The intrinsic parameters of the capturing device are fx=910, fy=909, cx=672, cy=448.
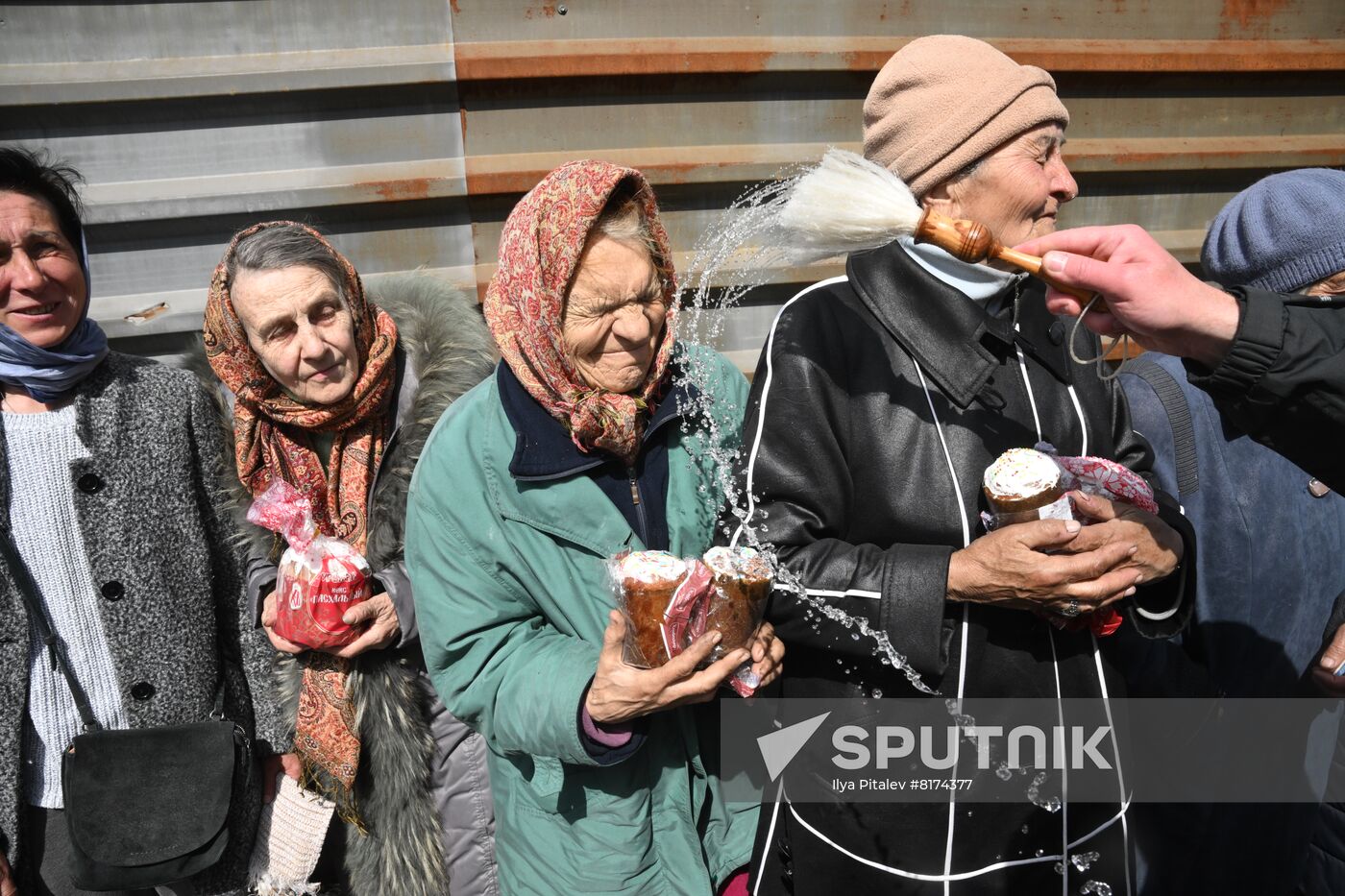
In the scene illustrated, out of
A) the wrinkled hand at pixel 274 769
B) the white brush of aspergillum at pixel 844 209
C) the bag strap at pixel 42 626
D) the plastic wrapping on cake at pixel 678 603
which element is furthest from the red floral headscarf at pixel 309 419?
the white brush of aspergillum at pixel 844 209

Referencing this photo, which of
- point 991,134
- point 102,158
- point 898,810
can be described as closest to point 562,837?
point 898,810

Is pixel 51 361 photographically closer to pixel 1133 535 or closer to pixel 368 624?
pixel 368 624

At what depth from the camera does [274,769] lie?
2.59 m

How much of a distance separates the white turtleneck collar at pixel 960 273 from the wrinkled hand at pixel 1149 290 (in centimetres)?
31

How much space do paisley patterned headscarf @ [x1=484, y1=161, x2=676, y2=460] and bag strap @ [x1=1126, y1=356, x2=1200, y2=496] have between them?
1324 millimetres

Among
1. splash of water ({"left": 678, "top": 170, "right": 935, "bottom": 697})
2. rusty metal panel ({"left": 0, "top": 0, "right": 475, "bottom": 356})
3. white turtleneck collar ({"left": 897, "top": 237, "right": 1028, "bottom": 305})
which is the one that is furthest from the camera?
rusty metal panel ({"left": 0, "top": 0, "right": 475, "bottom": 356})

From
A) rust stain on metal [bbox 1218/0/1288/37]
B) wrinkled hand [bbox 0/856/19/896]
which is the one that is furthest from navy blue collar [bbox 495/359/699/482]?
rust stain on metal [bbox 1218/0/1288/37]

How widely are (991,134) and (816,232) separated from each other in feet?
1.41

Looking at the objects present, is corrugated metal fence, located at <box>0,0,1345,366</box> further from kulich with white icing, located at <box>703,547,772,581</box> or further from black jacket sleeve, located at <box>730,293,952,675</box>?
kulich with white icing, located at <box>703,547,772,581</box>

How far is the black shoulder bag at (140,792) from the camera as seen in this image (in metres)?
2.22

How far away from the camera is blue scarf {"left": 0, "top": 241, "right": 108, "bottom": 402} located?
7.16 feet

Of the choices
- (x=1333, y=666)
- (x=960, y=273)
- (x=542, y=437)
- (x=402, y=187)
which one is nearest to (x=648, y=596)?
(x=542, y=437)

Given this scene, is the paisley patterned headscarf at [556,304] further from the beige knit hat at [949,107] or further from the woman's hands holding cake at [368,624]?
the woman's hands holding cake at [368,624]

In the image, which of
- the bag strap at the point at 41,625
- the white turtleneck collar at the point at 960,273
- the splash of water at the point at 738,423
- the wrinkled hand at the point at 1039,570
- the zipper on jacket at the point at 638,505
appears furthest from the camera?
the bag strap at the point at 41,625
